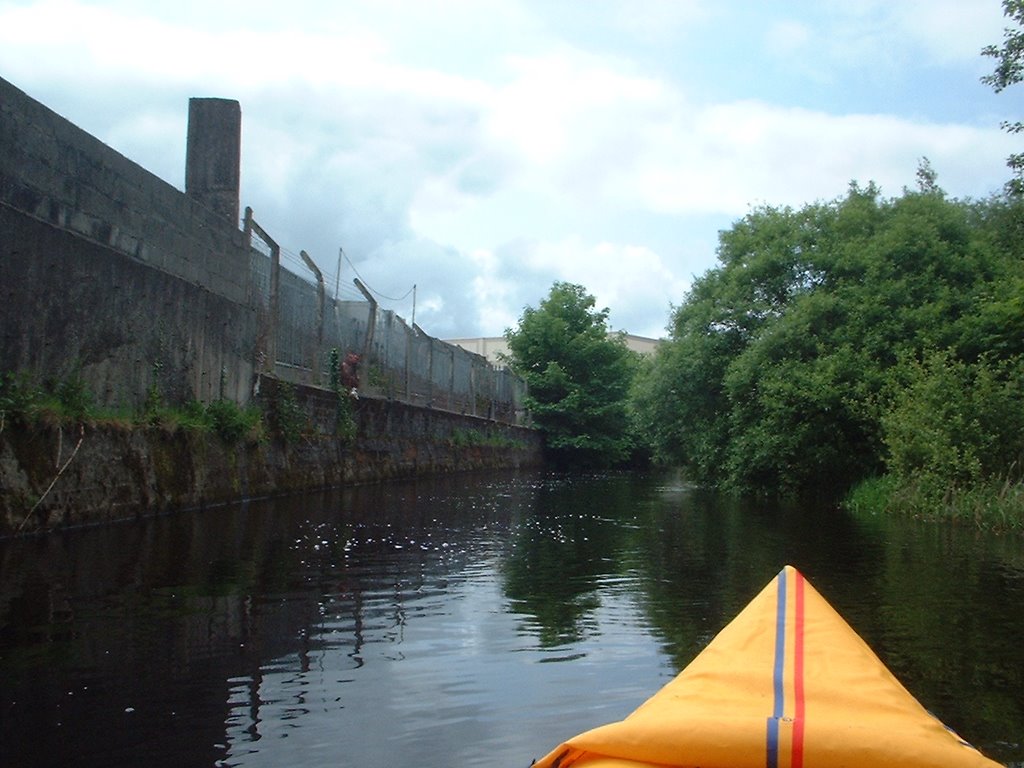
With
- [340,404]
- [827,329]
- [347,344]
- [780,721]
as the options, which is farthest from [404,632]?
[827,329]

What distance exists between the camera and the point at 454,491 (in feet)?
65.0

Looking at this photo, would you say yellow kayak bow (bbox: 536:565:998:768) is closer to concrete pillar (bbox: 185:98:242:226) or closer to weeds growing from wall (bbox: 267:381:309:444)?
weeds growing from wall (bbox: 267:381:309:444)

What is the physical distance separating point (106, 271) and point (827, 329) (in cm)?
1490

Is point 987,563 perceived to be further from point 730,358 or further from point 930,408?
point 730,358

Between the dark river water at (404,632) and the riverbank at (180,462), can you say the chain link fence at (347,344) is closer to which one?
the riverbank at (180,462)

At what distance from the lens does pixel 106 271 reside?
11562 mm

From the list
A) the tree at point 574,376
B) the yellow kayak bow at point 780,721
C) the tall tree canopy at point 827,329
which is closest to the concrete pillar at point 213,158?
the tall tree canopy at point 827,329

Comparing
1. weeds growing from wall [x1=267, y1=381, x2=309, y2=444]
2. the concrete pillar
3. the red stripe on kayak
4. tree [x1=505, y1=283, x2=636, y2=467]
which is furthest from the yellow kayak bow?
tree [x1=505, y1=283, x2=636, y2=467]

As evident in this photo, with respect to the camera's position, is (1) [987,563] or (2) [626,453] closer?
(1) [987,563]

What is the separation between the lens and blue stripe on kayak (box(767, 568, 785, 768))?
2.85 metres

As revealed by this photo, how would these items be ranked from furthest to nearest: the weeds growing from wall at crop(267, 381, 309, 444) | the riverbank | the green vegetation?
1. the weeds growing from wall at crop(267, 381, 309, 444)
2. the riverbank
3. the green vegetation

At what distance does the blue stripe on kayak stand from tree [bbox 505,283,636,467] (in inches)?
1538

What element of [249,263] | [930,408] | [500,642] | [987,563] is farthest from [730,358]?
[500,642]

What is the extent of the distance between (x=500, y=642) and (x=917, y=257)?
18198 mm
